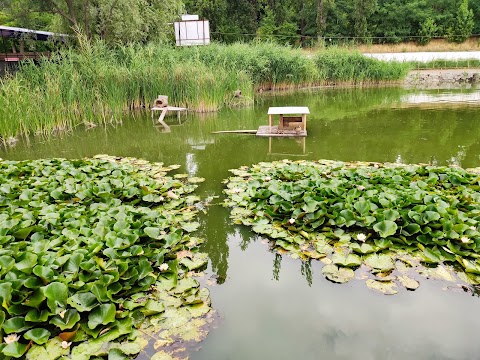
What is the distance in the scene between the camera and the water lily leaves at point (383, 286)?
2.64 meters

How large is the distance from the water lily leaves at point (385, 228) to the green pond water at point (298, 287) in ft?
1.46

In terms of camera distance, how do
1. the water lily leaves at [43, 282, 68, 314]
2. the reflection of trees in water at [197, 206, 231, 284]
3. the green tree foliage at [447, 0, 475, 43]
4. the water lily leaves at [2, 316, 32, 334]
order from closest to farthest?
the water lily leaves at [2, 316, 32, 334]
the water lily leaves at [43, 282, 68, 314]
the reflection of trees in water at [197, 206, 231, 284]
the green tree foliage at [447, 0, 475, 43]

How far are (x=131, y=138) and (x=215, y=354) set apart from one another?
18.9 feet

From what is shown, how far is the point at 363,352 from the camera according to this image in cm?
216

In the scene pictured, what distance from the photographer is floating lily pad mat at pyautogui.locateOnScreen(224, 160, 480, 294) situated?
286 centimetres

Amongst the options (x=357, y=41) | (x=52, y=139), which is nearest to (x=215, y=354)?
(x=52, y=139)

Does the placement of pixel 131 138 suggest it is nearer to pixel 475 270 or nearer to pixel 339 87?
pixel 475 270

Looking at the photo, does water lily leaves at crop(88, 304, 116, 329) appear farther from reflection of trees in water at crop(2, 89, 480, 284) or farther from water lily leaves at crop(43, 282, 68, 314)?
reflection of trees in water at crop(2, 89, 480, 284)

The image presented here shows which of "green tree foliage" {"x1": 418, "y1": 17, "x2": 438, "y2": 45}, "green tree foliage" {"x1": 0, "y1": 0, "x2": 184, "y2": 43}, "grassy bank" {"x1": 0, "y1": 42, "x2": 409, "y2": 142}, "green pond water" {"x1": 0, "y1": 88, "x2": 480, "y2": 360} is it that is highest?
"green tree foliage" {"x1": 418, "y1": 17, "x2": 438, "y2": 45}

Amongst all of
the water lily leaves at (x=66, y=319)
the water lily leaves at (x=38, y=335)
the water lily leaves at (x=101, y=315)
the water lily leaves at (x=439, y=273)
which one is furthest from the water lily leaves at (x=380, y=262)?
the water lily leaves at (x=38, y=335)

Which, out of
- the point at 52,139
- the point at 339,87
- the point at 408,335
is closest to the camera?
the point at 408,335

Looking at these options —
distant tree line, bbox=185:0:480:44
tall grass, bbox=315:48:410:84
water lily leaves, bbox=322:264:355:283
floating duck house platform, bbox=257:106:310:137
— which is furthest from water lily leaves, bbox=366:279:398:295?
distant tree line, bbox=185:0:480:44

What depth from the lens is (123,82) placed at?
898cm

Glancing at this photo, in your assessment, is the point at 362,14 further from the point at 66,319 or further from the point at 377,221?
the point at 66,319
